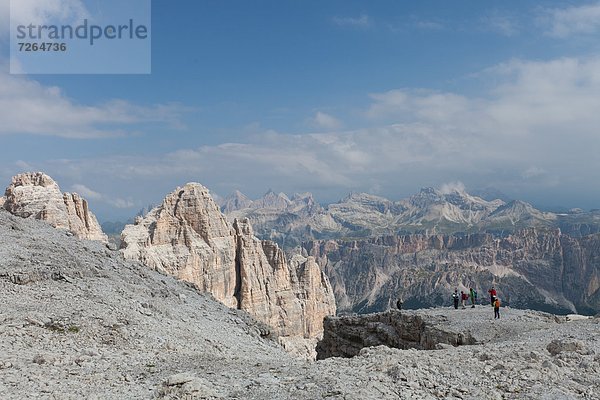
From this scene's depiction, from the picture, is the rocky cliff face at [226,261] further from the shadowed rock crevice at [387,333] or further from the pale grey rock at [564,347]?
the pale grey rock at [564,347]

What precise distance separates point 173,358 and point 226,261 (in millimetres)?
94959

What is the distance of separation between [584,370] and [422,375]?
7.33 m

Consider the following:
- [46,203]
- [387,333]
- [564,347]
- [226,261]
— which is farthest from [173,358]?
→ [226,261]

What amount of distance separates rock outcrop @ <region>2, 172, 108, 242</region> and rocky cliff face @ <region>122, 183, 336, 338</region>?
1112 cm

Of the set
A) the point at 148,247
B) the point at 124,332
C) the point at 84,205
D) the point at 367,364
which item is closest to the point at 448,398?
the point at 367,364

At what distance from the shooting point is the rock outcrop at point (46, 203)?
69.2 meters

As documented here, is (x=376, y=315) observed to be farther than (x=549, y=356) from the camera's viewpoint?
Yes

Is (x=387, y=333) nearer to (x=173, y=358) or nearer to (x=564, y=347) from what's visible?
(x=564, y=347)

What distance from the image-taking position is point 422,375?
53.6 ft

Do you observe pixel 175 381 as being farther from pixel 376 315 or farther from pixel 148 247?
pixel 148 247

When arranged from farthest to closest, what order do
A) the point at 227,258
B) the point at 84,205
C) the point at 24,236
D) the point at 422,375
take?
1. the point at 227,258
2. the point at 84,205
3. the point at 24,236
4. the point at 422,375

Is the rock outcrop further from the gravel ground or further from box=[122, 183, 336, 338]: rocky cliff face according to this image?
the gravel ground

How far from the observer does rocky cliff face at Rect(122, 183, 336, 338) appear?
99.2 meters

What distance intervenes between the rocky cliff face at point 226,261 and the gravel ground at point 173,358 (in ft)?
193
